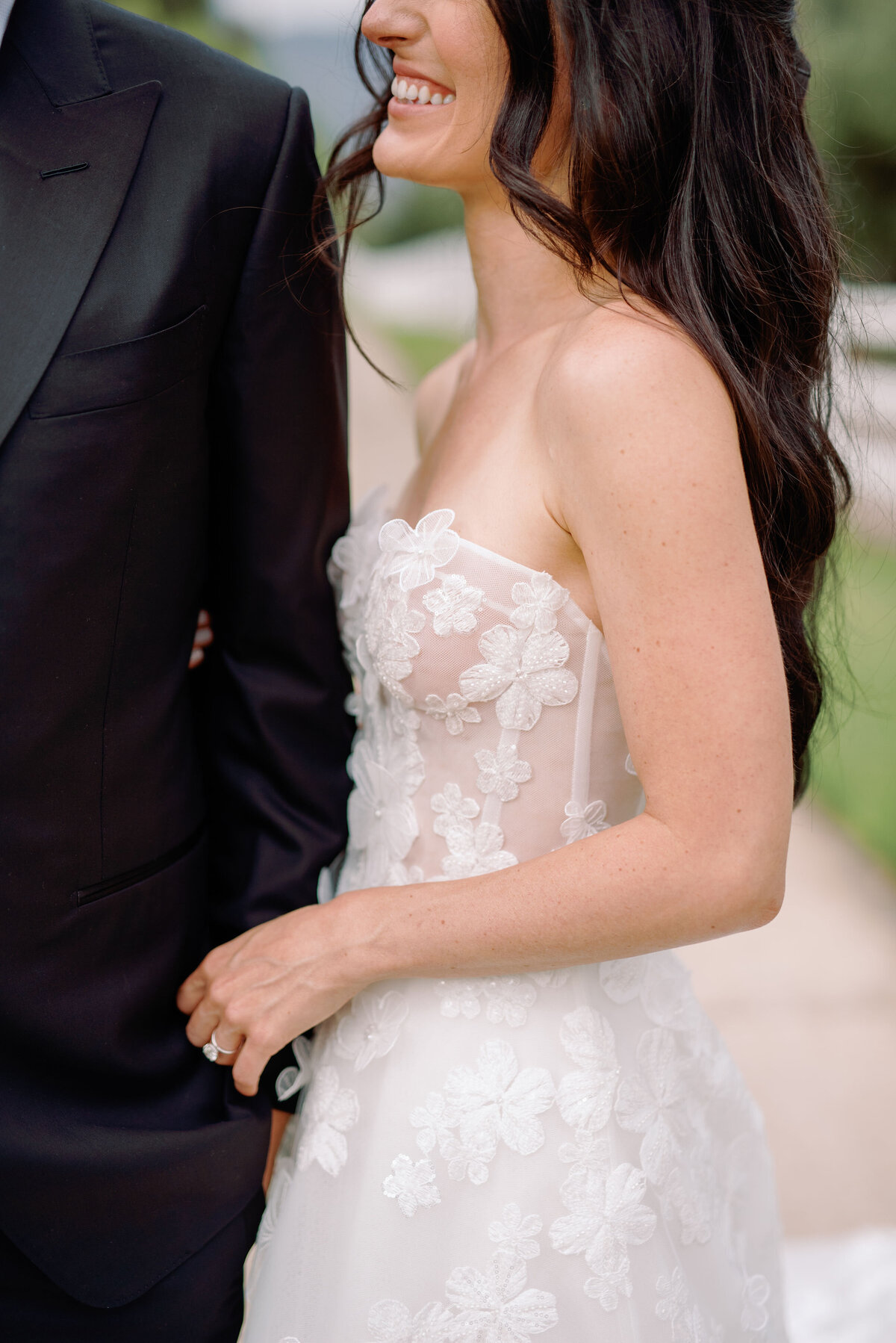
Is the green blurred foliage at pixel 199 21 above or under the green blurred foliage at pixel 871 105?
above

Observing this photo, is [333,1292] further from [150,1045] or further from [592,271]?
[592,271]

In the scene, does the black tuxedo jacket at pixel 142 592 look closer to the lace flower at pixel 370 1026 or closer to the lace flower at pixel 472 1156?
the lace flower at pixel 370 1026

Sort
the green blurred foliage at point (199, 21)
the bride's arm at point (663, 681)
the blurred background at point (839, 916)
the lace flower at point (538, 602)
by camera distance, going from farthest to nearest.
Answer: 1. the green blurred foliage at point (199, 21)
2. the blurred background at point (839, 916)
3. the lace flower at point (538, 602)
4. the bride's arm at point (663, 681)

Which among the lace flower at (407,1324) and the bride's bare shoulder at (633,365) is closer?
the bride's bare shoulder at (633,365)

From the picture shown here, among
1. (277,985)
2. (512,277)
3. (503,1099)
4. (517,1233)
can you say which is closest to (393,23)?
(512,277)

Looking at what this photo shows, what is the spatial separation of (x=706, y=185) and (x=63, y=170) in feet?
1.94

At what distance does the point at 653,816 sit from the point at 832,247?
0.63 metres

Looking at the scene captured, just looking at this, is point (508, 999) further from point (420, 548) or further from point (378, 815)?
point (420, 548)

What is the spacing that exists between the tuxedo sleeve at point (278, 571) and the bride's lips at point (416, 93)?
11 cm

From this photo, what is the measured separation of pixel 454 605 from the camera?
106 cm

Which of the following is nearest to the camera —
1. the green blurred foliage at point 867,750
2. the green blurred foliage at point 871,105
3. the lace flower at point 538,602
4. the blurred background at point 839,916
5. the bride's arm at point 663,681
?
the bride's arm at point 663,681

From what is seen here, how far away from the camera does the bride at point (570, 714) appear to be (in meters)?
0.94

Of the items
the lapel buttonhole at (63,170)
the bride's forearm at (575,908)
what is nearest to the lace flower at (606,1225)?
the bride's forearm at (575,908)

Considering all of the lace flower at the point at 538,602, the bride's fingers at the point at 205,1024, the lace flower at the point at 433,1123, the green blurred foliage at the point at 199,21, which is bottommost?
the green blurred foliage at the point at 199,21
